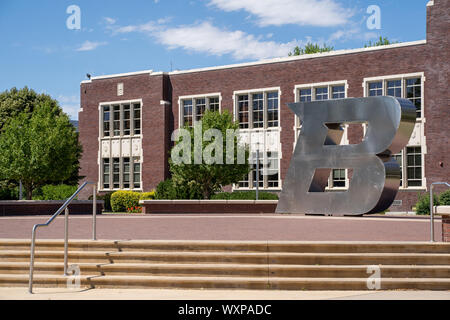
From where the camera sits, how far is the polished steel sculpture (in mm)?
19031

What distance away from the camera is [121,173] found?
42.3m

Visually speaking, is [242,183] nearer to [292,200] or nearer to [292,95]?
[292,95]

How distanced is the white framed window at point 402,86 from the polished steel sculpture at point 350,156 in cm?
1263

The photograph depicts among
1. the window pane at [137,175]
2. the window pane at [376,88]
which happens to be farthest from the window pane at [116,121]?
the window pane at [376,88]

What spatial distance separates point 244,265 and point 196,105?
3014cm

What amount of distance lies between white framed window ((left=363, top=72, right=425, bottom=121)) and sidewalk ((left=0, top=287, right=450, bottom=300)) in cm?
2382

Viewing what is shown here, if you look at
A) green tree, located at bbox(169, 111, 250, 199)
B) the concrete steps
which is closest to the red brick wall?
green tree, located at bbox(169, 111, 250, 199)

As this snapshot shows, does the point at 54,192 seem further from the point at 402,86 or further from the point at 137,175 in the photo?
the point at 402,86

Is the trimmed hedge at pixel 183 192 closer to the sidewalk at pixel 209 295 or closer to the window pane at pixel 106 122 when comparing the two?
the window pane at pixel 106 122

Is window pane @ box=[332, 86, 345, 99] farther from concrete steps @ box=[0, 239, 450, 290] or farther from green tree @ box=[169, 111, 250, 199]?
concrete steps @ box=[0, 239, 450, 290]

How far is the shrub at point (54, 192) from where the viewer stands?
3797 cm

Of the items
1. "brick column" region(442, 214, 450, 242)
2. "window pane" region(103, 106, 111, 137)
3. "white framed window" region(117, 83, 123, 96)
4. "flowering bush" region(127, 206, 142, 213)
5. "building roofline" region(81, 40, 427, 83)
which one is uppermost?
"building roofline" region(81, 40, 427, 83)

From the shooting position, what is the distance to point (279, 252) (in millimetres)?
10602

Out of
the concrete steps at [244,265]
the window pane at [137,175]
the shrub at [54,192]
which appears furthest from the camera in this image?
the window pane at [137,175]
